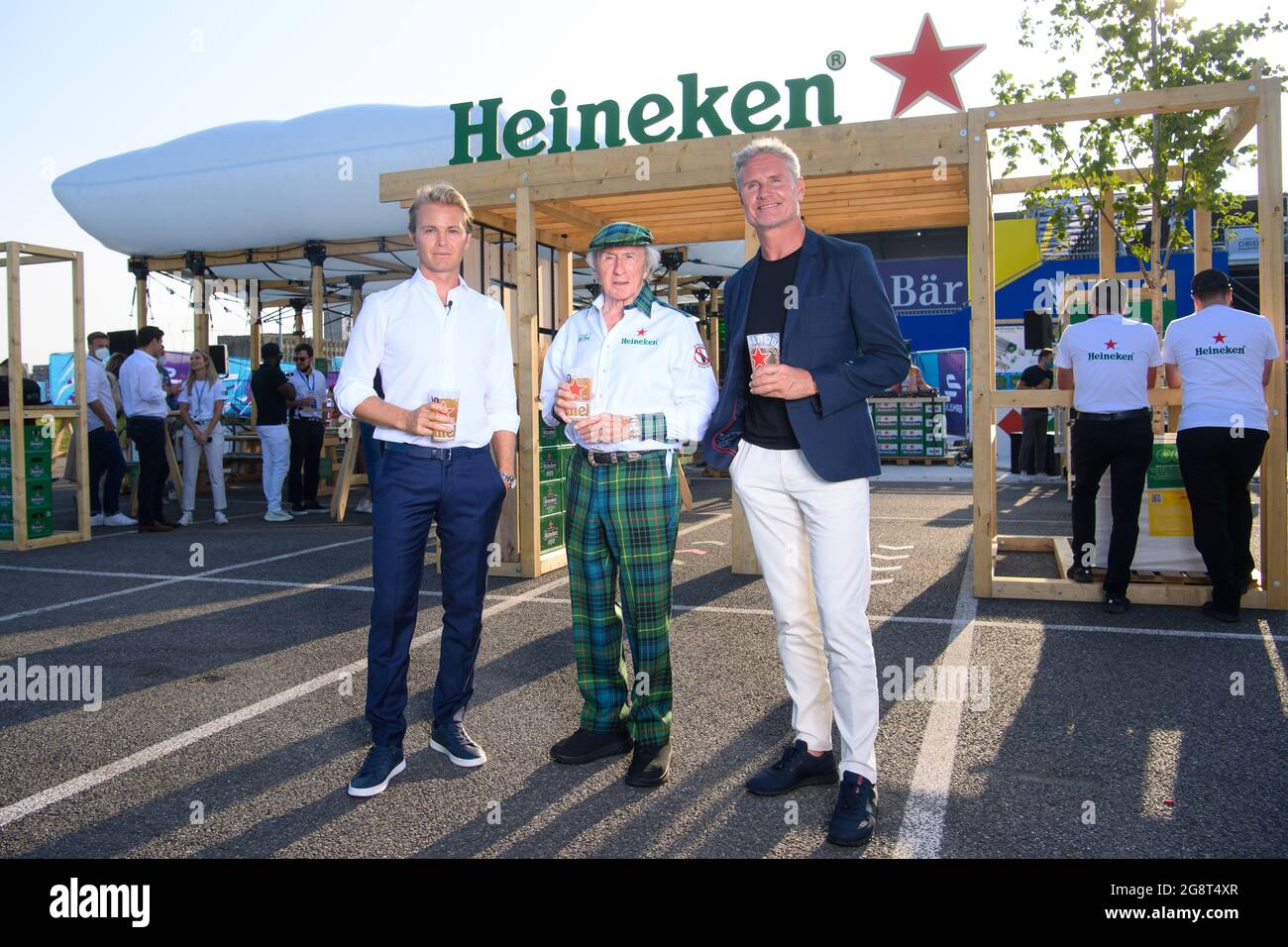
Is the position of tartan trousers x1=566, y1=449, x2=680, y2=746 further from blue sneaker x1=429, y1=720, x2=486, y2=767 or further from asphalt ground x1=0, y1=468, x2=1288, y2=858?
blue sneaker x1=429, y1=720, x2=486, y2=767

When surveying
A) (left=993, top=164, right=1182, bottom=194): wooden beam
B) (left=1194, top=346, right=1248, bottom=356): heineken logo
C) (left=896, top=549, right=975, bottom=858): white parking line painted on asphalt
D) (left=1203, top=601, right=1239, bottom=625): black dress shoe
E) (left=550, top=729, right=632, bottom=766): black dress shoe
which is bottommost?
(left=896, top=549, right=975, bottom=858): white parking line painted on asphalt

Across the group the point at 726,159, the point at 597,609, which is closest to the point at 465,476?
the point at 597,609

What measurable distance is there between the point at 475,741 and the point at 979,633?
10.1 ft

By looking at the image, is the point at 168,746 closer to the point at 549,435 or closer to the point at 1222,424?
the point at 549,435

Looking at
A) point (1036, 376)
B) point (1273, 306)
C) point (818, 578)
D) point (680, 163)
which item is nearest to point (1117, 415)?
point (1273, 306)

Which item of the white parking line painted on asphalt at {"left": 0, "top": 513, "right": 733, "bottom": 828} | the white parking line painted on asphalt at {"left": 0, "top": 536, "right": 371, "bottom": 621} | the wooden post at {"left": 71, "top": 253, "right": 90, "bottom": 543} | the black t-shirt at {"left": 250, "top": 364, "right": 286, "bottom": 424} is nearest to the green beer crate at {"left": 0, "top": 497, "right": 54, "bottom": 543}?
the wooden post at {"left": 71, "top": 253, "right": 90, "bottom": 543}

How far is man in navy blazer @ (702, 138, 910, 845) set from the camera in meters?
3.16

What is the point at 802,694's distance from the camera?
3480mm

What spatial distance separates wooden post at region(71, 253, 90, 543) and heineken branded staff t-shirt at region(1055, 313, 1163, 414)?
28.7 feet

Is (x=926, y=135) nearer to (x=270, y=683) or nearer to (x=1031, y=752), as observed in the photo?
(x=1031, y=752)

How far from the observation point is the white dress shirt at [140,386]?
10258 mm

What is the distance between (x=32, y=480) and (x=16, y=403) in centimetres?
83

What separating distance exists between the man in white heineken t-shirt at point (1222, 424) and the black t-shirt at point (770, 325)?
387 centimetres

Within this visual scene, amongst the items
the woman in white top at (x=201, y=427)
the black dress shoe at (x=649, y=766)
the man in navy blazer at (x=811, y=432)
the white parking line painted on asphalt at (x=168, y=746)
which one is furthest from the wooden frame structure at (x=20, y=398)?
the man in navy blazer at (x=811, y=432)
